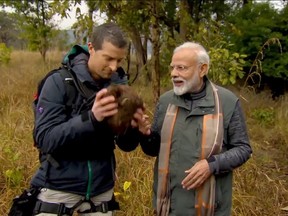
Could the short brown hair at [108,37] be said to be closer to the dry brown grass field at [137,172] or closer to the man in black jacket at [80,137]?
the man in black jacket at [80,137]

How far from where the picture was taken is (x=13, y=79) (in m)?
8.15

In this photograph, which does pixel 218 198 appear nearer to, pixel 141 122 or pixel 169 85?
pixel 141 122

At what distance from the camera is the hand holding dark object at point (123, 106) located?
6.68 feet

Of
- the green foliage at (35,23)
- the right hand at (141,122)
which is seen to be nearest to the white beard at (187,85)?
the right hand at (141,122)

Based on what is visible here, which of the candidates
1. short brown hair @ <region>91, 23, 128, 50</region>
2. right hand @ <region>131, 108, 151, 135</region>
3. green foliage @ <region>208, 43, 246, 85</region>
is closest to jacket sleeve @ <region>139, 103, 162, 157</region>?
right hand @ <region>131, 108, 151, 135</region>

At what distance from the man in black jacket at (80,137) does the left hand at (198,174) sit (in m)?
0.42

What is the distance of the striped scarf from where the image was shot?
242 cm

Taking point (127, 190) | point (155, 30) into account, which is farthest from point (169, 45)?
point (127, 190)

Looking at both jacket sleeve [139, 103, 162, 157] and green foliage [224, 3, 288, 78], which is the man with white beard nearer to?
jacket sleeve [139, 103, 162, 157]

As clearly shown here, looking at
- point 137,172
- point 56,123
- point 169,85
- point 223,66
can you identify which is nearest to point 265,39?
point 169,85

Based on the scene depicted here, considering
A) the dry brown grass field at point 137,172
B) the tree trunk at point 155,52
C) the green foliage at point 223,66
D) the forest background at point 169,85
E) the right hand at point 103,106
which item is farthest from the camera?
the tree trunk at point 155,52

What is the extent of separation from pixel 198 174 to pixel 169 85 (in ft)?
18.0

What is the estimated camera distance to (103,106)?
1964mm

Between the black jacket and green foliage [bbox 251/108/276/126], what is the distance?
583 centimetres
